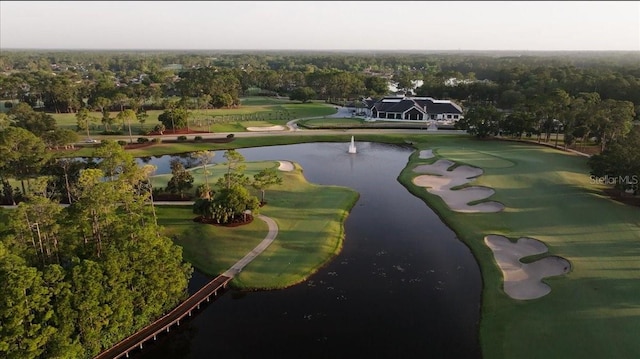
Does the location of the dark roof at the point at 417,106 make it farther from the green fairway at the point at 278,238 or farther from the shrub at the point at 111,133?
the green fairway at the point at 278,238

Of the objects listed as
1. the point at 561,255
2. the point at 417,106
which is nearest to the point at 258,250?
the point at 561,255

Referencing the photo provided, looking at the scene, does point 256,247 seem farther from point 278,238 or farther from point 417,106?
point 417,106

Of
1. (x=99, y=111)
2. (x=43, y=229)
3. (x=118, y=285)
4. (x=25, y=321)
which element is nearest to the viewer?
(x=25, y=321)

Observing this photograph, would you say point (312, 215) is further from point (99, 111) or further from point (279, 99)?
point (279, 99)

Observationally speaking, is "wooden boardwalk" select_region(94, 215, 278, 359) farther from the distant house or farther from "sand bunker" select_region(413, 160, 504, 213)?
the distant house

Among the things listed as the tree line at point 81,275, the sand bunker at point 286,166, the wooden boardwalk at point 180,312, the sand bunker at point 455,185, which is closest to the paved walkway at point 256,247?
the wooden boardwalk at point 180,312

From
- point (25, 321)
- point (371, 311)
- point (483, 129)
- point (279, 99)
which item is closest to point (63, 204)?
point (25, 321)

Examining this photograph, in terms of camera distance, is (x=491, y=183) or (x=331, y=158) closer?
(x=491, y=183)
